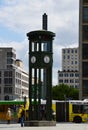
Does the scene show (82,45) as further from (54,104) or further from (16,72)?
(16,72)

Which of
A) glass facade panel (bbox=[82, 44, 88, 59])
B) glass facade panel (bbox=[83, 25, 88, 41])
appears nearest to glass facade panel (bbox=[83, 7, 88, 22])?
glass facade panel (bbox=[83, 25, 88, 41])

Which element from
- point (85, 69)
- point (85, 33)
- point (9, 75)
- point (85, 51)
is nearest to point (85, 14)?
point (85, 33)

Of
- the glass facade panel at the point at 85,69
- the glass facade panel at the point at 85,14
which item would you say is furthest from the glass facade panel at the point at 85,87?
the glass facade panel at the point at 85,14

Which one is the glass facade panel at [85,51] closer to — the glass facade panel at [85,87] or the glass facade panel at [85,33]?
the glass facade panel at [85,33]

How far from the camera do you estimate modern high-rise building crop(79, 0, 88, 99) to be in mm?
93750

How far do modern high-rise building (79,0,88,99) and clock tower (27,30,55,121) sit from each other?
5178 cm

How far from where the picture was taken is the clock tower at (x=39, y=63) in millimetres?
41344

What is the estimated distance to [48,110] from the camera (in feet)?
136

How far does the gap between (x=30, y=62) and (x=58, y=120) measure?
67.7 ft

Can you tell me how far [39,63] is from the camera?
4147 centimetres

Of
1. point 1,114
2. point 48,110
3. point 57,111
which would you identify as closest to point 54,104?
point 57,111

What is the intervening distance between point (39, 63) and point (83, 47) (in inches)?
2145

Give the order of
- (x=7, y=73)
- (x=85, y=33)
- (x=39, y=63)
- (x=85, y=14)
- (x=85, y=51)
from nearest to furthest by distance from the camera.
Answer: (x=39, y=63) → (x=85, y=51) → (x=85, y=33) → (x=85, y=14) → (x=7, y=73)

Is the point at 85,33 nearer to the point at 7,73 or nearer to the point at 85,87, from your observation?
the point at 85,87
